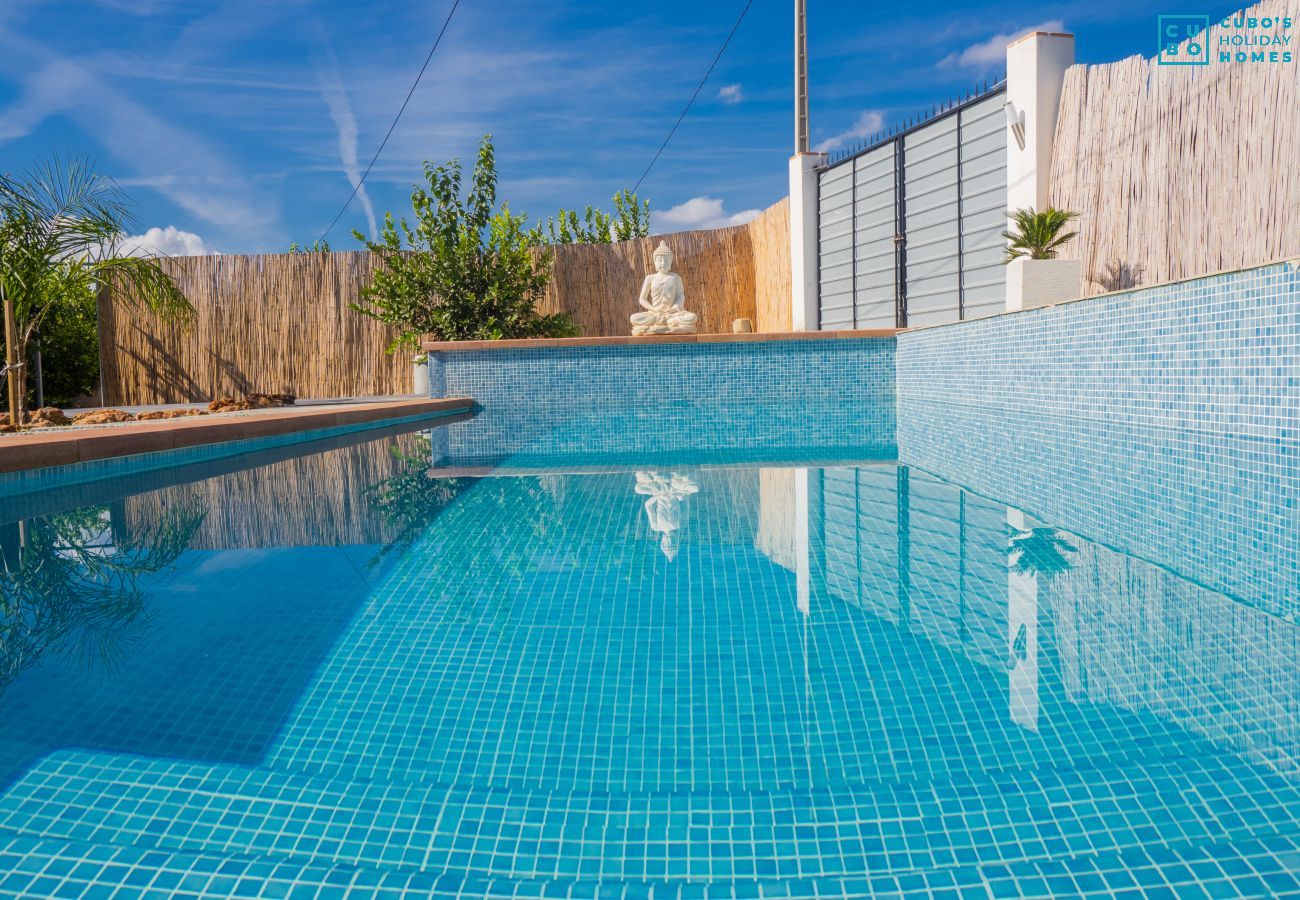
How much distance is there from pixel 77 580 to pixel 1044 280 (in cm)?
703

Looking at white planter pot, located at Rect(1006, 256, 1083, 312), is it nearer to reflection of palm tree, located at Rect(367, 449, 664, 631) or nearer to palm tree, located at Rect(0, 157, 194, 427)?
reflection of palm tree, located at Rect(367, 449, 664, 631)

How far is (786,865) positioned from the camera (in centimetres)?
108

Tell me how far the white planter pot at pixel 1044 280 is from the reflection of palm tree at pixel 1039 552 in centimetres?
462

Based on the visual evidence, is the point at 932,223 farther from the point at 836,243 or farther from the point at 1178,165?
the point at 1178,165

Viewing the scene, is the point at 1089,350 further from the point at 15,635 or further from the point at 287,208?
the point at 287,208

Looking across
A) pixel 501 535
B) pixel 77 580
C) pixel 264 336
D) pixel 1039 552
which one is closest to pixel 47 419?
pixel 264 336

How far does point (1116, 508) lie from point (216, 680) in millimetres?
3194

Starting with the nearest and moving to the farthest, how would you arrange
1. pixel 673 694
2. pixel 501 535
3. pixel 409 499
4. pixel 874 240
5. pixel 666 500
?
pixel 673 694 → pixel 501 535 → pixel 666 500 → pixel 409 499 → pixel 874 240

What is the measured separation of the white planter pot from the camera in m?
6.99

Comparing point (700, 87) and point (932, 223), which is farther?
point (700, 87)

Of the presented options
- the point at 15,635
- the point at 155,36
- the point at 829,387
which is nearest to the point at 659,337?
the point at 829,387

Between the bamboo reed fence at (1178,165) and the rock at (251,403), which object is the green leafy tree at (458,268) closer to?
the rock at (251,403)

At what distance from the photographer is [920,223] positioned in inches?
412

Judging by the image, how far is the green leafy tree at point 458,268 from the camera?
1081 centimetres
